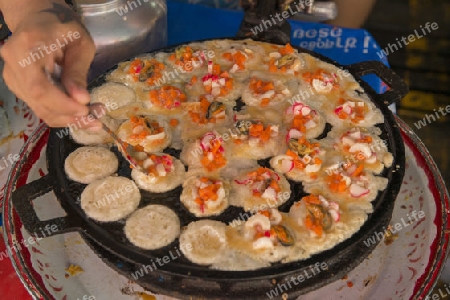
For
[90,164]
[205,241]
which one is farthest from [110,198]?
[205,241]

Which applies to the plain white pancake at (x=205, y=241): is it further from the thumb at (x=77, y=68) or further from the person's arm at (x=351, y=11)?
the person's arm at (x=351, y=11)

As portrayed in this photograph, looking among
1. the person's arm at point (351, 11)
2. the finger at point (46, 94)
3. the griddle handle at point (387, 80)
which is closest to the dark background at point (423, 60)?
the person's arm at point (351, 11)

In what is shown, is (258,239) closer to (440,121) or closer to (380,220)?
(380,220)

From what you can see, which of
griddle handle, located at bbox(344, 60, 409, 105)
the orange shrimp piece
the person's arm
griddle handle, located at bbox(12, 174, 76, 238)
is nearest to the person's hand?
griddle handle, located at bbox(12, 174, 76, 238)

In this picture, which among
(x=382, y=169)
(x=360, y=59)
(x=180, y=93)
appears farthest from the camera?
(x=360, y=59)

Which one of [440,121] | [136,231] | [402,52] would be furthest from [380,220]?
[402,52]

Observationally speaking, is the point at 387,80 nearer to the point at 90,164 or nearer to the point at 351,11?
the point at 90,164
